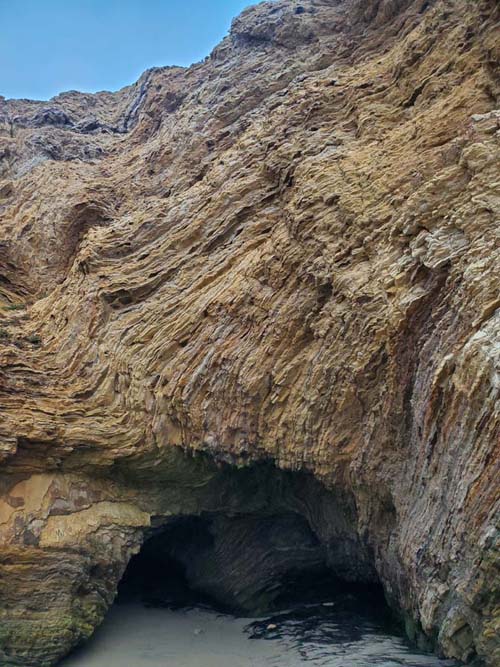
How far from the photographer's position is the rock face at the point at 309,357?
857 cm

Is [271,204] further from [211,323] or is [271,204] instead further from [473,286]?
[473,286]

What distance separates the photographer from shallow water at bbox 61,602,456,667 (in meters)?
10.5

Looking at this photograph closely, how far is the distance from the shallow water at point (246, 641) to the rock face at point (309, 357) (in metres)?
0.79

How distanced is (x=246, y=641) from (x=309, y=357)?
6.15m

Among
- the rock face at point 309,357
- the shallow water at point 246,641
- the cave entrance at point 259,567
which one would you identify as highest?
the rock face at point 309,357

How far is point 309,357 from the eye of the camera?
37.3ft

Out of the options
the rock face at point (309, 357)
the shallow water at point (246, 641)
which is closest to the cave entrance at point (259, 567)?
the shallow water at point (246, 641)

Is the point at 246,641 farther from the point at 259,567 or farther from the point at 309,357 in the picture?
the point at 309,357

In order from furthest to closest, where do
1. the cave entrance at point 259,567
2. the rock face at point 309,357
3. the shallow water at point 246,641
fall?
the cave entrance at point 259,567 → the shallow water at point 246,641 → the rock face at point 309,357

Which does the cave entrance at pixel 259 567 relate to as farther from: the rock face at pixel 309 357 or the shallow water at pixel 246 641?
the rock face at pixel 309 357

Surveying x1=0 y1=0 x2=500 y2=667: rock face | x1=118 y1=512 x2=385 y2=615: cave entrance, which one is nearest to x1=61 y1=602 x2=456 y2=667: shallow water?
x1=118 y1=512 x2=385 y2=615: cave entrance

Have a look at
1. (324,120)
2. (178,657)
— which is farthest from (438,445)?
(324,120)

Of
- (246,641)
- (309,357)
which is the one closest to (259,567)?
(246,641)

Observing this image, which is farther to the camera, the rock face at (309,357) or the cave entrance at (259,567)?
the cave entrance at (259,567)
